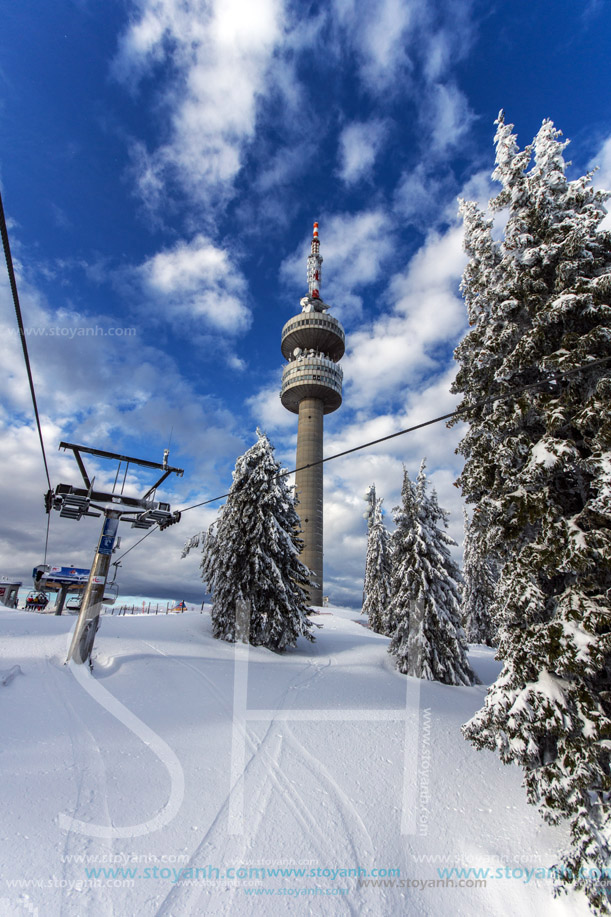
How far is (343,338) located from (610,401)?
70.1m

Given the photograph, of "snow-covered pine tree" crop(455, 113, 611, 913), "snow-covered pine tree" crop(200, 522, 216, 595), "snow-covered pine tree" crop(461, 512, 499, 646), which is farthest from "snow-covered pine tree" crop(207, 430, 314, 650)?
"snow-covered pine tree" crop(461, 512, 499, 646)

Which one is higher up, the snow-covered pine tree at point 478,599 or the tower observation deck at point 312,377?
the tower observation deck at point 312,377

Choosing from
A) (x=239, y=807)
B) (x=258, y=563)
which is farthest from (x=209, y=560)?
(x=239, y=807)

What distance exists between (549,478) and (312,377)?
62.2 metres

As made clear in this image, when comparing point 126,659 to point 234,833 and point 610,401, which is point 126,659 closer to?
point 234,833

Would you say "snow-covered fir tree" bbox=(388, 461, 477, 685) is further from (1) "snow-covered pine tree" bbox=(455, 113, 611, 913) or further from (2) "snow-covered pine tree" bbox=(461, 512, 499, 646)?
(2) "snow-covered pine tree" bbox=(461, 512, 499, 646)

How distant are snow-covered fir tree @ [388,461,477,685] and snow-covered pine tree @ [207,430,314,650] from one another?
14.8 feet

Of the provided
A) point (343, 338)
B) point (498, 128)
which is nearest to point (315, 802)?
point (498, 128)

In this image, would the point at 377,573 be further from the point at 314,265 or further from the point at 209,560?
the point at 314,265

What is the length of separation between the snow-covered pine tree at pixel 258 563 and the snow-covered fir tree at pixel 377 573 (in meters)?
20.3

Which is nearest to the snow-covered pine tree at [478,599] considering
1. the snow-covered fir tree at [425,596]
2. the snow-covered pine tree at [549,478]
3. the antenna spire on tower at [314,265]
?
the snow-covered fir tree at [425,596]

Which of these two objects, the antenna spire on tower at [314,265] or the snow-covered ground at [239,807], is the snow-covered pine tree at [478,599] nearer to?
the snow-covered ground at [239,807]

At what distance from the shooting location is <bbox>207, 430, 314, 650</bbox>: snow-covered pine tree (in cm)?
1823

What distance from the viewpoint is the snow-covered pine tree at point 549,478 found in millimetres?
5773
